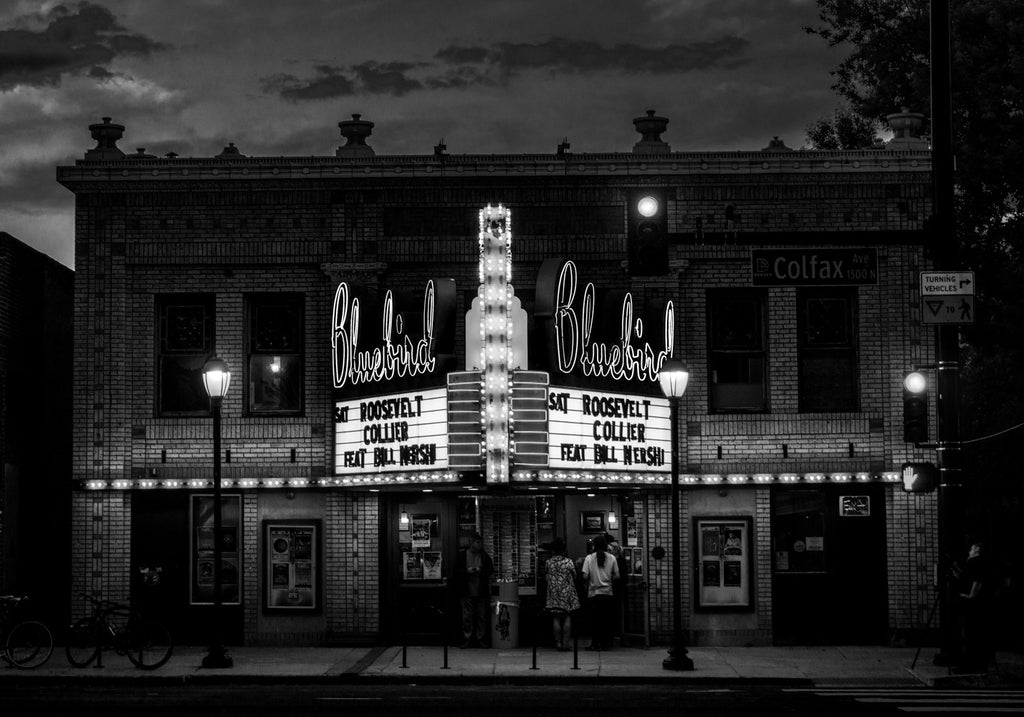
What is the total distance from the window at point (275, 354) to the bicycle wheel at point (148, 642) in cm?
495

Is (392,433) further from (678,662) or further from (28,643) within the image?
(28,643)

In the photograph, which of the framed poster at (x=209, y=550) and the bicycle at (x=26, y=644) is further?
the framed poster at (x=209, y=550)

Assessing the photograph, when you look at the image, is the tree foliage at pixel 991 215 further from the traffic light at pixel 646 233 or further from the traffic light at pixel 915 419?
the traffic light at pixel 646 233

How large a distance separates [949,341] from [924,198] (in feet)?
18.4

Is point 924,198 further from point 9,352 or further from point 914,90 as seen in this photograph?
point 9,352

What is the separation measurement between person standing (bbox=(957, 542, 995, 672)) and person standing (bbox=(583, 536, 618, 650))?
19.3 ft

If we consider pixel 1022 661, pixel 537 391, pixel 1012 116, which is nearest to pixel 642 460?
pixel 537 391

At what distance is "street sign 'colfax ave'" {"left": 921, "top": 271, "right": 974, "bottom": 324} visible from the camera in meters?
21.4

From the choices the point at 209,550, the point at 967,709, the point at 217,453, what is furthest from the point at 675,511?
the point at 209,550

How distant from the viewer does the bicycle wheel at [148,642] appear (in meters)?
22.3

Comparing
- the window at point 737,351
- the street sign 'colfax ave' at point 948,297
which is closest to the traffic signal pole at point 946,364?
the street sign 'colfax ave' at point 948,297

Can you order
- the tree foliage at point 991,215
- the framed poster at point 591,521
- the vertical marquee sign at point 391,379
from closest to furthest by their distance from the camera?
the vertical marquee sign at point 391,379 → the framed poster at point 591,521 → the tree foliage at point 991,215

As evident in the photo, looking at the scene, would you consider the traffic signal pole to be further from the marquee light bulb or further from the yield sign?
the marquee light bulb

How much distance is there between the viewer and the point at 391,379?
2395 centimetres
